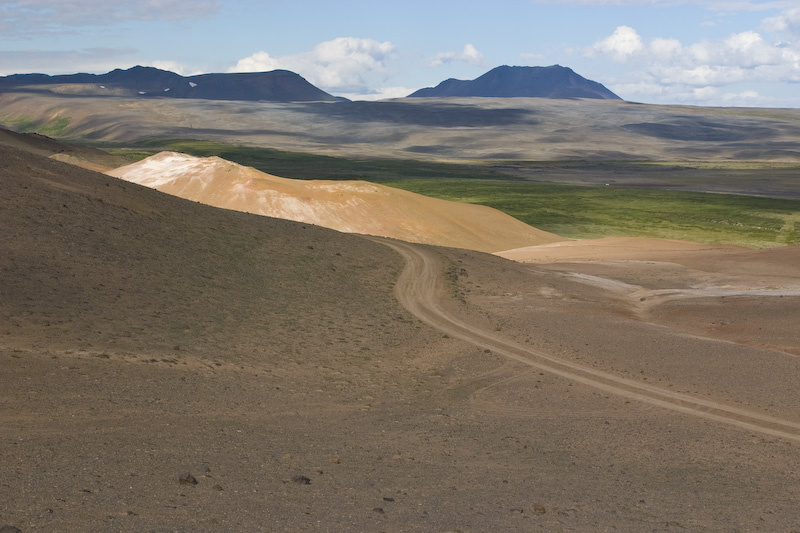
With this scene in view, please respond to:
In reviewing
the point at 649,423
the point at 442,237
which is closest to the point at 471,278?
the point at 649,423

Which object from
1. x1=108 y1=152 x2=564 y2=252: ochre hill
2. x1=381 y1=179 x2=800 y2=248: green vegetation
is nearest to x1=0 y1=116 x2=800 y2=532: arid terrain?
x1=108 y1=152 x2=564 y2=252: ochre hill

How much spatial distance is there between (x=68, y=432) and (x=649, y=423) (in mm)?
12484

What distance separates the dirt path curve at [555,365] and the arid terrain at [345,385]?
0.14 meters

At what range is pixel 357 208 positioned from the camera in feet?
223

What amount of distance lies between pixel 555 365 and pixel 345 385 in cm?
688

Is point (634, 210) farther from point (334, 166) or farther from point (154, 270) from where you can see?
point (154, 270)

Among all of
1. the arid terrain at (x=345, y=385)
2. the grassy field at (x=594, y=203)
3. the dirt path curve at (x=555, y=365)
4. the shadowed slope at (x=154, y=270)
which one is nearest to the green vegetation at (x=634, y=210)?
the grassy field at (x=594, y=203)

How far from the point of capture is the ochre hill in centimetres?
6619

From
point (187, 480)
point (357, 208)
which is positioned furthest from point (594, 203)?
point (187, 480)

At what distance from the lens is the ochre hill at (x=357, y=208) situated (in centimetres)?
6619

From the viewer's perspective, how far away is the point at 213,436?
51.4 ft

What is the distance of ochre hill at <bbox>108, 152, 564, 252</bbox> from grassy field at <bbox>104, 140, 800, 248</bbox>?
14017 mm

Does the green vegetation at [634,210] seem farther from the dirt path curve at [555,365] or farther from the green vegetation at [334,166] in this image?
the dirt path curve at [555,365]

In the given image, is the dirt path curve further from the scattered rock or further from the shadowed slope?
the scattered rock
